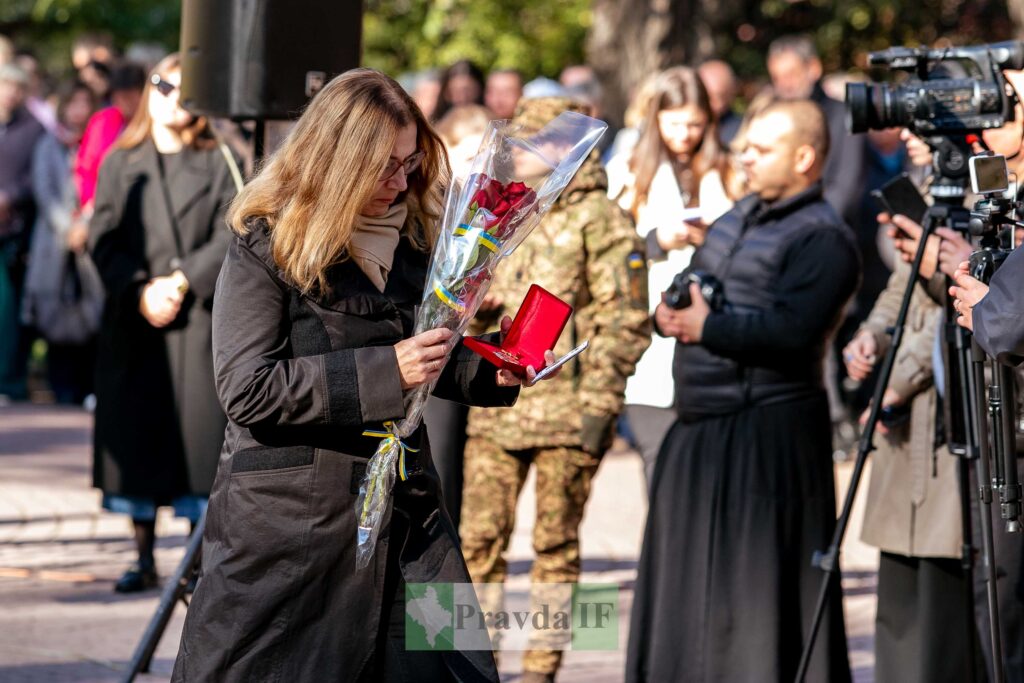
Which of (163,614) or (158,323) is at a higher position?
(158,323)

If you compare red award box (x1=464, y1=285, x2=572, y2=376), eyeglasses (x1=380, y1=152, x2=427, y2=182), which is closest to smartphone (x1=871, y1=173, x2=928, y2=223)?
red award box (x1=464, y1=285, x2=572, y2=376)

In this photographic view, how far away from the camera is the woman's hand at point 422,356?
11.8 feet

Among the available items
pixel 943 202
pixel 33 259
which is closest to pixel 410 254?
pixel 943 202

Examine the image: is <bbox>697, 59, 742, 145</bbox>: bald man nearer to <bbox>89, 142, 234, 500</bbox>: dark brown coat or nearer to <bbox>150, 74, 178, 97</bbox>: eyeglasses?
<bbox>89, 142, 234, 500</bbox>: dark brown coat

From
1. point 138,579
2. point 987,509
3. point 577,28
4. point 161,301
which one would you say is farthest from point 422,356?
point 577,28

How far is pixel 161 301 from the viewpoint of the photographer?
678 centimetres

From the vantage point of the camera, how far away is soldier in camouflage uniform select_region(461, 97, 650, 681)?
5848 millimetres

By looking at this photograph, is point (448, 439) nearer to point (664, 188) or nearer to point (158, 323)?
point (158, 323)

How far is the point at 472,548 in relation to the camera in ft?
19.5

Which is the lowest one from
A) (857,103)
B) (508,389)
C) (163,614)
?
(163,614)

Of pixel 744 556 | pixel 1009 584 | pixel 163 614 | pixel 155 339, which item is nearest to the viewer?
pixel 1009 584

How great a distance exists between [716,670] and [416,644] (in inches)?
78.5

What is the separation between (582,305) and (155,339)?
2.15 meters

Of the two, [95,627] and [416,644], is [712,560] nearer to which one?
[416,644]
